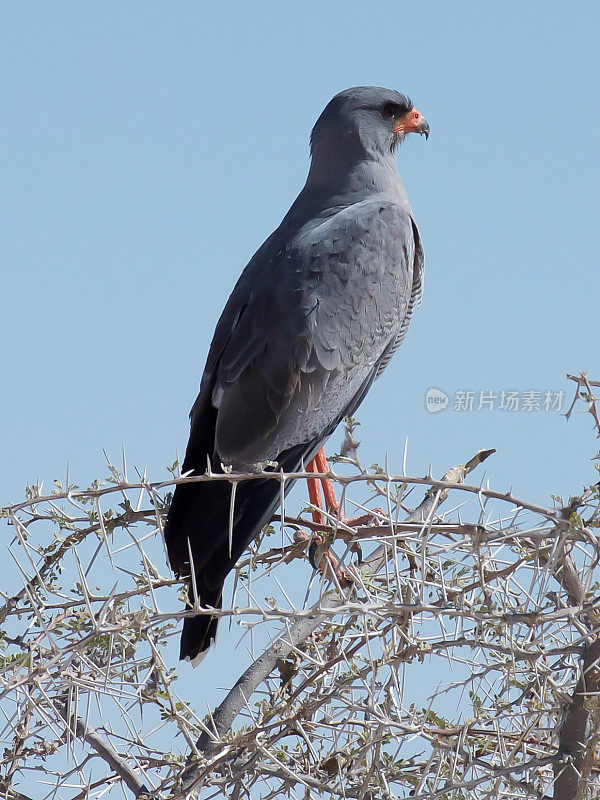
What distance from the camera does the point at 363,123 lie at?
477 cm

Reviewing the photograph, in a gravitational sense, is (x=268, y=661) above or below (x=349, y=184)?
below

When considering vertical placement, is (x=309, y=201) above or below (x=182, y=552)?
above

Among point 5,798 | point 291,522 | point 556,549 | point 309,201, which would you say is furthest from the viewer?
point 309,201

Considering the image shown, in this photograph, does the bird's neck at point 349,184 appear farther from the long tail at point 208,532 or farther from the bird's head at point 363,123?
the long tail at point 208,532

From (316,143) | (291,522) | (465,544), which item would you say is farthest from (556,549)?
(316,143)

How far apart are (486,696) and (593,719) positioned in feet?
0.89

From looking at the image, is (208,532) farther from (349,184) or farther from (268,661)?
(349,184)

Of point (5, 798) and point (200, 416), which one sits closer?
point (5, 798)

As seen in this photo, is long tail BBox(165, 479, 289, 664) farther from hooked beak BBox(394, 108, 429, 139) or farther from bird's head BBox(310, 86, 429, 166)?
hooked beak BBox(394, 108, 429, 139)

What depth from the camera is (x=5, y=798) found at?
280 cm

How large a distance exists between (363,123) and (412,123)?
1.04 feet

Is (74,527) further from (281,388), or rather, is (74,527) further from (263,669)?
(281,388)

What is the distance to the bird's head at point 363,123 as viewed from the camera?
4730mm

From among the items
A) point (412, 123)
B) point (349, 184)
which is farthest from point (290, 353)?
point (412, 123)
